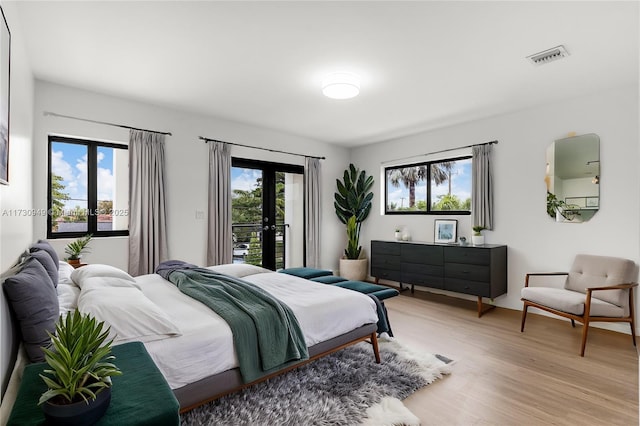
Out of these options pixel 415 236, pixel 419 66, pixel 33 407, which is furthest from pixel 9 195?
pixel 415 236

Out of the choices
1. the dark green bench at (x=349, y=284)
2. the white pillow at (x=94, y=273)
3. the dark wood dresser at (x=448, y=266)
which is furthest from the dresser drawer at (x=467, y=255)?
the white pillow at (x=94, y=273)

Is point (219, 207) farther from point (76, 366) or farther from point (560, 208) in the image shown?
point (560, 208)

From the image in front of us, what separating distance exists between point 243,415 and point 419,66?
3.00 meters

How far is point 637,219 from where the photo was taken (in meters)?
3.26

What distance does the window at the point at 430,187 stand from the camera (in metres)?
4.75

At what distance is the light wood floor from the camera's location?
6.55 feet

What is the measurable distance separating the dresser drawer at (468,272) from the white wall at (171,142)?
2.87 m

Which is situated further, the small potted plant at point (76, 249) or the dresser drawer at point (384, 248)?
the dresser drawer at point (384, 248)

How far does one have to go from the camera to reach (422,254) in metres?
4.56

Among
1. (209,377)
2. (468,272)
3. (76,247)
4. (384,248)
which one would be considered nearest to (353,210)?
(384,248)

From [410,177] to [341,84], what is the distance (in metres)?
2.79

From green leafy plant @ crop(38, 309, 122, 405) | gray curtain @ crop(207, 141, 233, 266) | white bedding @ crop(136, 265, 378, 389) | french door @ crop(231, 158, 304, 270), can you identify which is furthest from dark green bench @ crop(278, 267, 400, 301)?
green leafy plant @ crop(38, 309, 122, 405)

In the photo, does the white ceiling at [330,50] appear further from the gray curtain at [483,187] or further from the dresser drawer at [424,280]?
the dresser drawer at [424,280]

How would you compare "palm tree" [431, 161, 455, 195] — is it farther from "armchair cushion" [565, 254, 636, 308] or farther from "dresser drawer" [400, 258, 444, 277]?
"armchair cushion" [565, 254, 636, 308]
